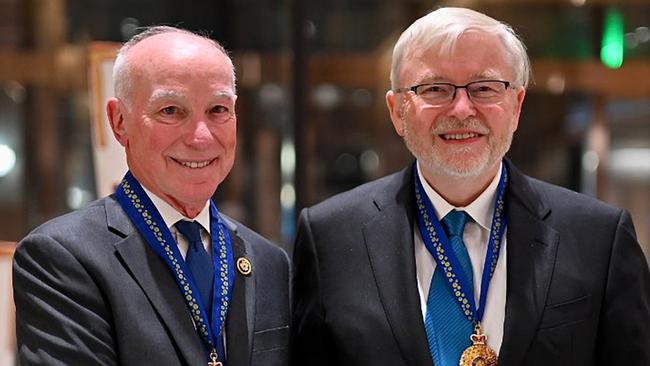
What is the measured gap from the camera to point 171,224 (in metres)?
2.31

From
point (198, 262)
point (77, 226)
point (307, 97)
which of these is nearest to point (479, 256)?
point (198, 262)

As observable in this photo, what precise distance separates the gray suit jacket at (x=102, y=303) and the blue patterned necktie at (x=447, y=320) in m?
0.42

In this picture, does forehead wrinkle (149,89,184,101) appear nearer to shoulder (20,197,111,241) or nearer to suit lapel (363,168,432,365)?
shoulder (20,197,111,241)

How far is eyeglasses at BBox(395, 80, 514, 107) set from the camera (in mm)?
2453

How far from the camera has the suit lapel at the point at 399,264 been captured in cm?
241

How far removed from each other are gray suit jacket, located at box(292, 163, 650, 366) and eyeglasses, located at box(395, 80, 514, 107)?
0.81ft

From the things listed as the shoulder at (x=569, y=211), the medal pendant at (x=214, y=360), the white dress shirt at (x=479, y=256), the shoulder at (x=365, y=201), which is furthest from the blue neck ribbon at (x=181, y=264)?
the shoulder at (x=569, y=211)

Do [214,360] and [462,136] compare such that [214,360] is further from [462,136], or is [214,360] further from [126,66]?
[462,136]

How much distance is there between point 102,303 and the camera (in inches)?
84.7

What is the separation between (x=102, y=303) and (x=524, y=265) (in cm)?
100

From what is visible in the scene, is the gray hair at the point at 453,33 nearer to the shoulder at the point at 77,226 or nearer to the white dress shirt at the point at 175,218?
the white dress shirt at the point at 175,218

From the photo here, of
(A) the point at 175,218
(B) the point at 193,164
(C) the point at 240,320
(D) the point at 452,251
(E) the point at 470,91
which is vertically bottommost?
(C) the point at 240,320

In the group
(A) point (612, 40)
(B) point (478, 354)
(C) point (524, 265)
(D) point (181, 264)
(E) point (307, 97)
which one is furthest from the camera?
(E) point (307, 97)

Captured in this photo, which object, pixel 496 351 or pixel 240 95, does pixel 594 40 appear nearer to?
pixel 240 95
